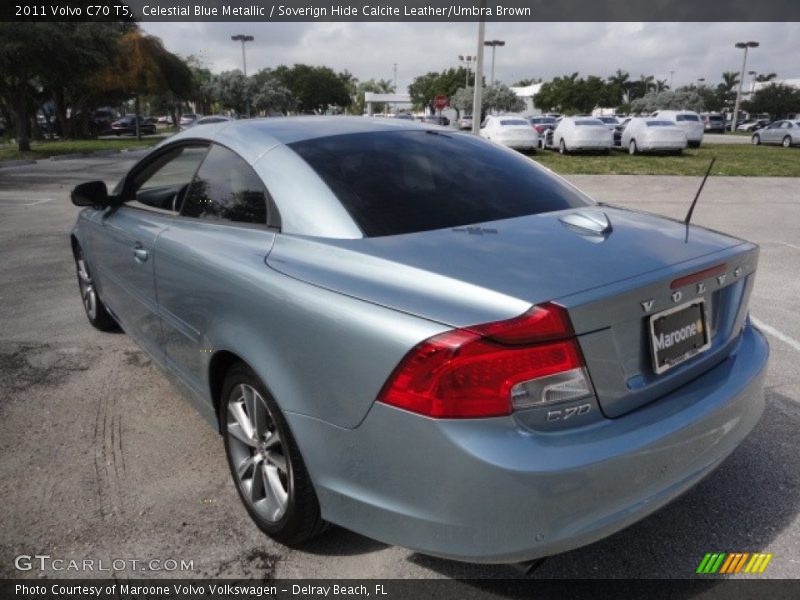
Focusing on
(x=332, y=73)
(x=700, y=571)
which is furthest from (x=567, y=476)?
(x=332, y=73)

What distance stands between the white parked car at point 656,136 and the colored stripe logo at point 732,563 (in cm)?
2501

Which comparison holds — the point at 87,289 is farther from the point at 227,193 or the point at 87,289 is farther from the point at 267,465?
the point at 267,465

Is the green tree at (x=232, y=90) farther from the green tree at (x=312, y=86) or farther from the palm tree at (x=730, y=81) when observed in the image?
the palm tree at (x=730, y=81)

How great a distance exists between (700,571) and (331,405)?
148 centimetres

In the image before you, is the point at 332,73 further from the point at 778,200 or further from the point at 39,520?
the point at 39,520

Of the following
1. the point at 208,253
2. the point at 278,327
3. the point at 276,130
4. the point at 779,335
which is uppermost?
the point at 276,130

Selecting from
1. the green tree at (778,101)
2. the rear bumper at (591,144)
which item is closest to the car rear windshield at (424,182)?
the rear bumper at (591,144)

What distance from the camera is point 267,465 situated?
247 cm

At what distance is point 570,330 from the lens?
1.78m

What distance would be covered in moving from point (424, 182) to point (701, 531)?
1770mm

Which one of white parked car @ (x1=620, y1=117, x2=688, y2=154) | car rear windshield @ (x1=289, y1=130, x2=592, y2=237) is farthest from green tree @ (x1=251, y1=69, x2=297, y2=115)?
car rear windshield @ (x1=289, y1=130, x2=592, y2=237)

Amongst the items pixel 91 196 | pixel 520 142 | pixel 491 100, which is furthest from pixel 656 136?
pixel 491 100

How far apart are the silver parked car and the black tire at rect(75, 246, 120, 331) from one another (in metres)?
41.1

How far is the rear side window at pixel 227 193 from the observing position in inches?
103
